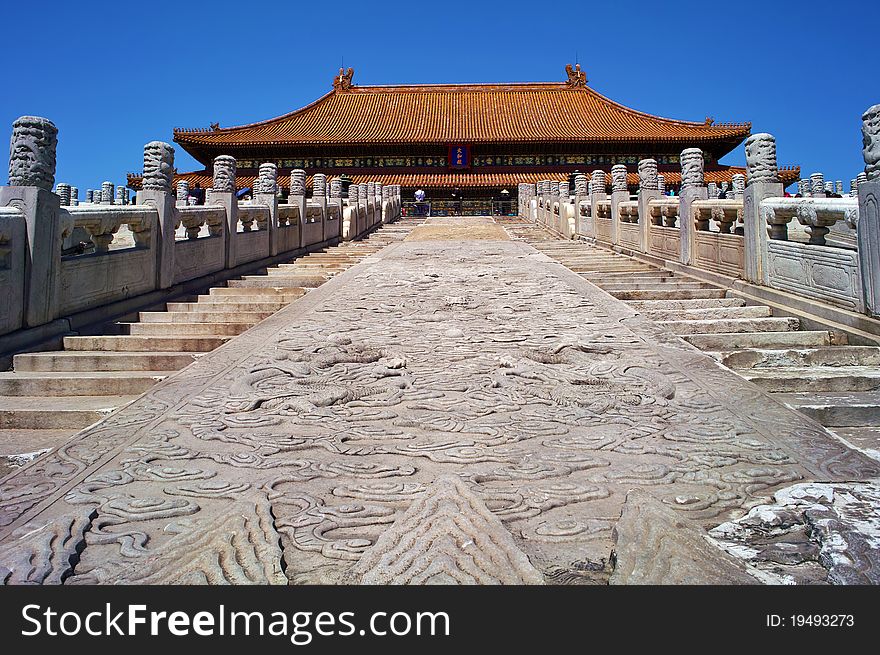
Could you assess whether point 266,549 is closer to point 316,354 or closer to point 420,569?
point 420,569

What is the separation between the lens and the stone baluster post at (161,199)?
23.0 ft

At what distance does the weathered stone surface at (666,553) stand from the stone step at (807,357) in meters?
2.69

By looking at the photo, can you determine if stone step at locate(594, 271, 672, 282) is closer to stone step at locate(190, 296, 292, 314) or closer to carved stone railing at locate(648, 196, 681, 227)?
carved stone railing at locate(648, 196, 681, 227)

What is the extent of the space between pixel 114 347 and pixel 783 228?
21.1 feet

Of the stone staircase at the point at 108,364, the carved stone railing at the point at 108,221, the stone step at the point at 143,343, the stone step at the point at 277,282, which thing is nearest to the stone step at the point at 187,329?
the stone staircase at the point at 108,364

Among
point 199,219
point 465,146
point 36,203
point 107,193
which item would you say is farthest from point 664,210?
point 465,146

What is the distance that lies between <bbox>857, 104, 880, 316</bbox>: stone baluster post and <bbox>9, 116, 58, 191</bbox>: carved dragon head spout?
6277 mm

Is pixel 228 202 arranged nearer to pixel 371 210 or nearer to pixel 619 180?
pixel 619 180

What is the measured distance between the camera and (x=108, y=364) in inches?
186

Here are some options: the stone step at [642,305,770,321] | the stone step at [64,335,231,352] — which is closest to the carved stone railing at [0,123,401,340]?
the stone step at [64,335,231,352]

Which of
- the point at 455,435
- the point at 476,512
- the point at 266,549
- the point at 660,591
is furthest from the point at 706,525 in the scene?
the point at 266,549

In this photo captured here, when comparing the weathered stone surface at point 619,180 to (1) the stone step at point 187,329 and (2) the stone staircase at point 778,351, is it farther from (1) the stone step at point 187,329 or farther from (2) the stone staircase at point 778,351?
(1) the stone step at point 187,329

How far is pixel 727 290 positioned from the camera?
7.26 m

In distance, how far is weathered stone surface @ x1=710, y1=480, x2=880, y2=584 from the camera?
1.98m
